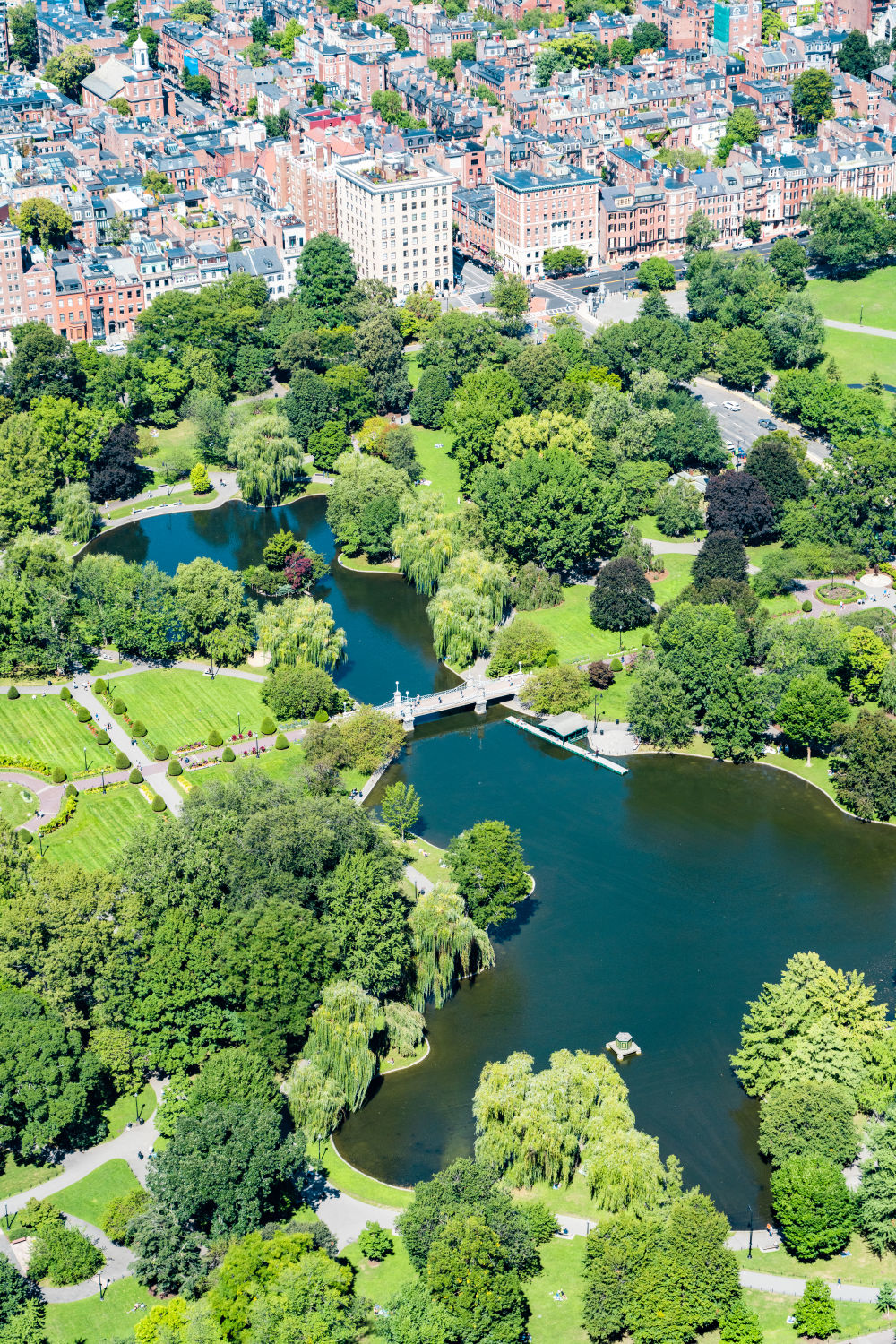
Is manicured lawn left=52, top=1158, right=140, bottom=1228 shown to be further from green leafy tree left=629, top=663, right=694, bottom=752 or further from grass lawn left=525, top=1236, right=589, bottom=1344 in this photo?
green leafy tree left=629, top=663, right=694, bottom=752

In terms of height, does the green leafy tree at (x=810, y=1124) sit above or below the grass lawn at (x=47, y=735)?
above

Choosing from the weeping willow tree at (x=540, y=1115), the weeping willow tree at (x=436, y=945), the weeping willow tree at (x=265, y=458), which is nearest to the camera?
the weeping willow tree at (x=540, y=1115)

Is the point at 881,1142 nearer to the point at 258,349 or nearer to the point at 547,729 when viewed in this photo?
the point at 547,729

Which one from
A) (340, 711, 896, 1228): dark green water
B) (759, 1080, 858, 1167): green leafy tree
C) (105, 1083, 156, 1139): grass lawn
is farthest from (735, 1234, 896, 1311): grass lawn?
(105, 1083, 156, 1139): grass lawn

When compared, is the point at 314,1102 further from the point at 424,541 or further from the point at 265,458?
the point at 265,458

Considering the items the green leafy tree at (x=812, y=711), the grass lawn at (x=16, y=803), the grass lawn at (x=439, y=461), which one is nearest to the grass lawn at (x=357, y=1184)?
the grass lawn at (x=16, y=803)

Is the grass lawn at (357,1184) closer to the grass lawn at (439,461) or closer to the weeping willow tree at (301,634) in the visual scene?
the weeping willow tree at (301,634)

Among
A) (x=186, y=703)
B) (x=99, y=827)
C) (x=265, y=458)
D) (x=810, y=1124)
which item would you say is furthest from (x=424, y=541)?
(x=810, y=1124)
